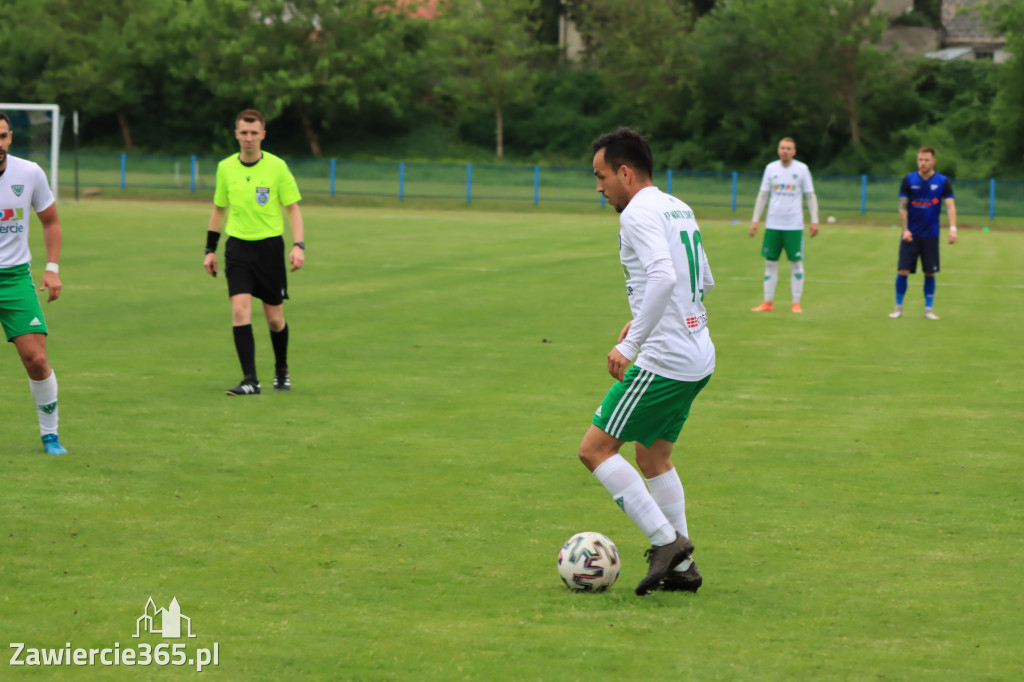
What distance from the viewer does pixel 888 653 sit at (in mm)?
4773

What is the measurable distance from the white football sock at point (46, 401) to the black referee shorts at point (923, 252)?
37.9 ft

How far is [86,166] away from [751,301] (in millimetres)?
41612

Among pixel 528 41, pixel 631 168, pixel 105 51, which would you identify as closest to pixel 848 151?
pixel 528 41

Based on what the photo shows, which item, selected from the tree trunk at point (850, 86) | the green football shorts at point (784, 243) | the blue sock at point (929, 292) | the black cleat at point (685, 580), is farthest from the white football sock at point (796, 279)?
the tree trunk at point (850, 86)

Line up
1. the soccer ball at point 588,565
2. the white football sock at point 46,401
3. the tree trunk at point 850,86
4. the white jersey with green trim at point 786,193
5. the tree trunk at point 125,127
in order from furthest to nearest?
the tree trunk at point 125,127 < the tree trunk at point 850,86 < the white jersey with green trim at point 786,193 < the white football sock at point 46,401 < the soccer ball at point 588,565

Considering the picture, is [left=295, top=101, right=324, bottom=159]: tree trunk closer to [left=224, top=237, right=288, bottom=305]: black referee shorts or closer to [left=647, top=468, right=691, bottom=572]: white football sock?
[left=224, top=237, right=288, bottom=305]: black referee shorts

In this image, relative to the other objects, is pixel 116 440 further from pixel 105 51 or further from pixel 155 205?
pixel 105 51

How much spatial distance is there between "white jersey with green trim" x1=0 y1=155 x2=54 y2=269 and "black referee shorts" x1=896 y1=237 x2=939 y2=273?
1163 cm

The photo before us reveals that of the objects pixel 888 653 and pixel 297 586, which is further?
pixel 297 586

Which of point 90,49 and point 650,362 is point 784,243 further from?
point 90,49

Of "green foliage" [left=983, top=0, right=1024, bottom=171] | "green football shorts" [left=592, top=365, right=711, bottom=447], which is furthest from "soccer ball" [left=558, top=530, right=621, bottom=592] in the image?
"green foliage" [left=983, top=0, right=1024, bottom=171]

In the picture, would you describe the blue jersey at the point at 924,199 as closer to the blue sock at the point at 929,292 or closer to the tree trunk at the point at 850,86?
the blue sock at the point at 929,292

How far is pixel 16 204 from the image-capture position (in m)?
7.73

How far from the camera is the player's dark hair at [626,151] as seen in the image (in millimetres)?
5340
